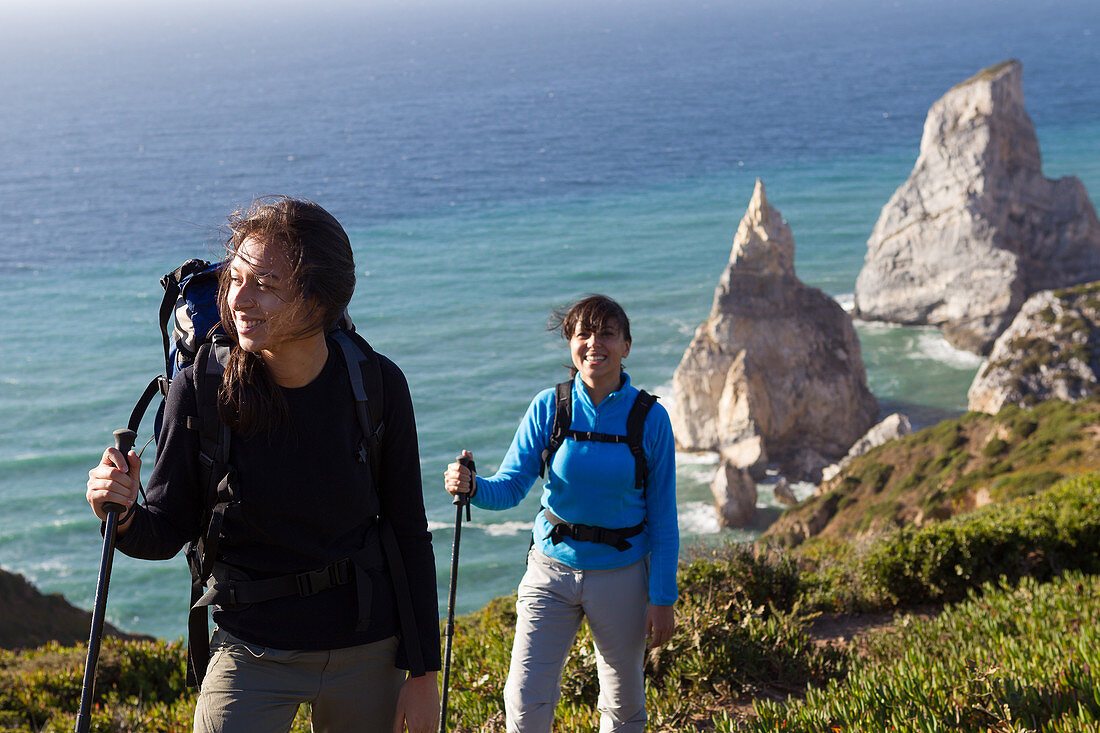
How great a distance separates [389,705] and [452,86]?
584ft

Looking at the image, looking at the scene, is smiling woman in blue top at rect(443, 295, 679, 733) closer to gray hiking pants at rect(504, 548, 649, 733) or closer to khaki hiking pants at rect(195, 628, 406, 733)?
gray hiking pants at rect(504, 548, 649, 733)

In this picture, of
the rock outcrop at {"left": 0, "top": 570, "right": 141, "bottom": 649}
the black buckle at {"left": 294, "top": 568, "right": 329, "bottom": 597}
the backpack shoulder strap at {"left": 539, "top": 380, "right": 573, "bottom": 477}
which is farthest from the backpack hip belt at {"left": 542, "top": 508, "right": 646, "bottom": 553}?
the rock outcrop at {"left": 0, "top": 570, "right": 141, "bottom": 649}

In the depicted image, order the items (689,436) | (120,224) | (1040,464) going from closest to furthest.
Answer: (1040,464)
(689,436)
(120,224)

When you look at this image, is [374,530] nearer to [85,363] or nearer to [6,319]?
[85,363]

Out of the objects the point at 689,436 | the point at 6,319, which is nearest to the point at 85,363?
the point at 6,319

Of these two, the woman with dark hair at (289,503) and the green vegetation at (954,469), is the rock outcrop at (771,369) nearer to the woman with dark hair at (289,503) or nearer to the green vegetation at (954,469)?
the green vegetation at (954,469)

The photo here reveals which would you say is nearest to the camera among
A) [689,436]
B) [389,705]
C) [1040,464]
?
[389,705]

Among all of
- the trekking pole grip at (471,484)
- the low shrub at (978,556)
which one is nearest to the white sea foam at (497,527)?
the low shrub at (978,556)

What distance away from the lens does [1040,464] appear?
1958 cm

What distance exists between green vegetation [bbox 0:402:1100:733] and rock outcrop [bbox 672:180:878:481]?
125 feet

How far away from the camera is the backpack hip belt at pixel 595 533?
4.16m

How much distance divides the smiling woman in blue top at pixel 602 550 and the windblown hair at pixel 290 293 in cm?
151

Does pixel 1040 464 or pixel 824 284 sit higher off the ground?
pixel 1040 464

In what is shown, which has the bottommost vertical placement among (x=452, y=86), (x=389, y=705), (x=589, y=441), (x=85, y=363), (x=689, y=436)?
(x=689, y=436)
